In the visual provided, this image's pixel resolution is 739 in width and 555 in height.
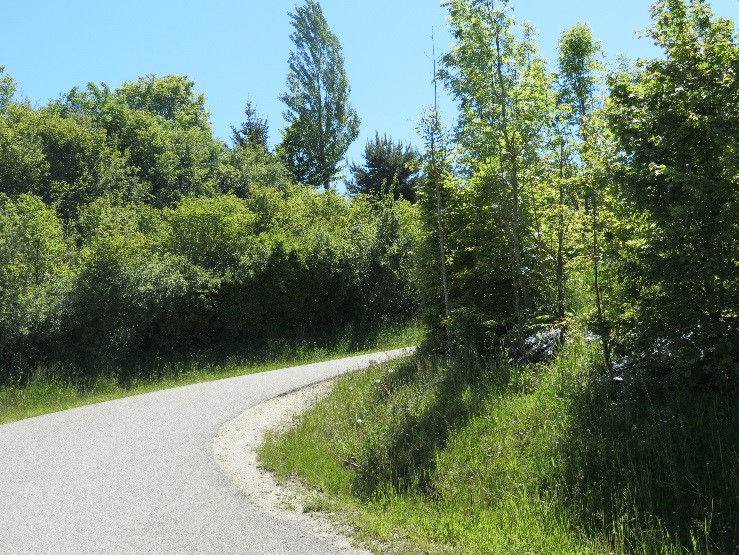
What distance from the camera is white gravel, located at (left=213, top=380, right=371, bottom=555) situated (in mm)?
6453

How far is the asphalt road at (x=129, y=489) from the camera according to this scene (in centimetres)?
607

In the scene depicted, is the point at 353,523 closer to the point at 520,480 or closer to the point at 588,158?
the point at 520,480

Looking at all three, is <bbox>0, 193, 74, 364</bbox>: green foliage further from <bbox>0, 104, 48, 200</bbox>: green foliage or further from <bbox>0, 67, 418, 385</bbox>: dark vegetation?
<bbox>0, 104, 48, 200</bbox>: green foliage

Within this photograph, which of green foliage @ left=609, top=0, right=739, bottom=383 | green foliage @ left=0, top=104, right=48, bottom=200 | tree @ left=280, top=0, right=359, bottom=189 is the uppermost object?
tree @ left=280, top=0, right=359, bottom=189

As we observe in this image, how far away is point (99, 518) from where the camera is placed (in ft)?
21.9

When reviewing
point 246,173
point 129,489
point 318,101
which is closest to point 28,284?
point 129,489

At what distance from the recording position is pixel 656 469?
661cm

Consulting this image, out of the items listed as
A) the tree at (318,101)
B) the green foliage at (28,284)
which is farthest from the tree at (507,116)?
the tree at (318,101)

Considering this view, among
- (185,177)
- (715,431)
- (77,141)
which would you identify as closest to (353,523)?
(715,431)

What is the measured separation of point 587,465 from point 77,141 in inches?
1317

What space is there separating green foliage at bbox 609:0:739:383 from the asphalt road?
4575mm

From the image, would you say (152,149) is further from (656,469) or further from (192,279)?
(656,469)

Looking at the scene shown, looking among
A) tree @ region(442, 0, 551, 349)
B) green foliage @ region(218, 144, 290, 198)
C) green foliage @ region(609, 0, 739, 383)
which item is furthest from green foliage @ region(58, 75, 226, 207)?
green foliage @ region(609, 0, 739, 383)

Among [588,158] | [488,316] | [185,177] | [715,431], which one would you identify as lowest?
[715,431]
